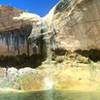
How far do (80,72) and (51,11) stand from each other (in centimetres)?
1077

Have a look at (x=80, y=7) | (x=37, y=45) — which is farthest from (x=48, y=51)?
(x=80, y=7)

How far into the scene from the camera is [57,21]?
45.0m

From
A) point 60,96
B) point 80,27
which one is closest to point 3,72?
point 80,27

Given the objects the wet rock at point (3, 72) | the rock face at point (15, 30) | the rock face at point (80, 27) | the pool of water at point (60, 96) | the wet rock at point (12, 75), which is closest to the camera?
the pool of water at point (60, 96)

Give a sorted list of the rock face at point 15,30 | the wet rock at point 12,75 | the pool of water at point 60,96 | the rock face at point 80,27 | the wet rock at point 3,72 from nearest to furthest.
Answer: the pool of water at point 60,96
the wet rock at point 12,75
the rock face at point 80,27
the wet rock at point 3,72
the rock face at point 15,30

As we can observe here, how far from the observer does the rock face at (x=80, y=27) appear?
42.1m

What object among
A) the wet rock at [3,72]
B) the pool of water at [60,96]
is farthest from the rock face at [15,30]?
the pool of water at [60,96]

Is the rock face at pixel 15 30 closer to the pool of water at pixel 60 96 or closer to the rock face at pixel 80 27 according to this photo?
the rock face at pixel 80 27

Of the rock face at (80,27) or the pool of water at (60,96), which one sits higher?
the rock face at (80,27)

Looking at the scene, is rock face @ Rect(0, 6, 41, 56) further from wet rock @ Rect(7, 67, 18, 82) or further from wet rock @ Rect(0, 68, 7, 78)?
wet rock @ Rect(7, 67, 18, 82)

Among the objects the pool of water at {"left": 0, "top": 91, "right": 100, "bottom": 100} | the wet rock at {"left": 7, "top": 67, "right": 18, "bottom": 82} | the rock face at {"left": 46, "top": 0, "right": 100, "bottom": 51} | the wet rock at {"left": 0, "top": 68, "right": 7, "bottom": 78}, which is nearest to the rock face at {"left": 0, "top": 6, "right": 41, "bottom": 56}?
Answer: the wet rock at {"left": 0, "top": 68, "right": 7, "bottom": 78}

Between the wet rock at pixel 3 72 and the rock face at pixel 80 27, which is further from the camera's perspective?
the wet rock at pixel 3 72

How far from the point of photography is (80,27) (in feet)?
140

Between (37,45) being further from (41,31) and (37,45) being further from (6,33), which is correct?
(6,33)
